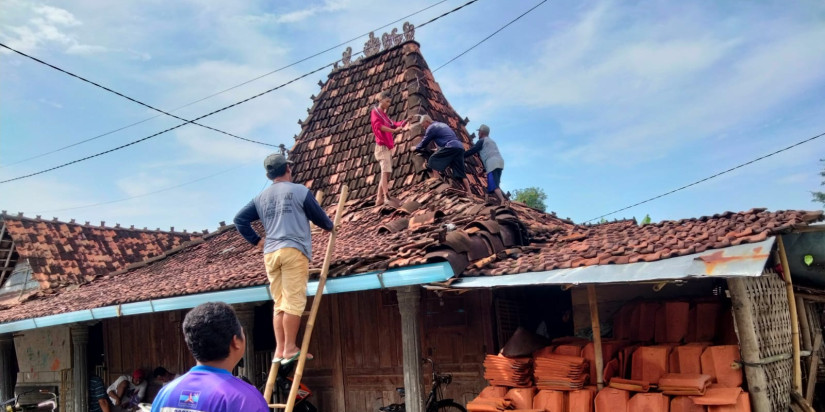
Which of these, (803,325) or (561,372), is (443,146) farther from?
(803,325)

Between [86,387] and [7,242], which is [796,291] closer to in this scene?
[86,387]

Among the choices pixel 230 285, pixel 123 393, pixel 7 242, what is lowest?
pixel 123 393

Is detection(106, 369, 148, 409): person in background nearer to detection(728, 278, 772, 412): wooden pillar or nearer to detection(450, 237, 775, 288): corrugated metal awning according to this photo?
detection(450, 237, 775, 288): corrugated metal awning

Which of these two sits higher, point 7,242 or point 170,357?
point 7,242

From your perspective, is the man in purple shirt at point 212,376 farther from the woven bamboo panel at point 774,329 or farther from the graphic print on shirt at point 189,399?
the woven bamboo panel at point 774,329

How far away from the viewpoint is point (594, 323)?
611 centimetres

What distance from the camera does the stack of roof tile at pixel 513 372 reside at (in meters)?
6.54

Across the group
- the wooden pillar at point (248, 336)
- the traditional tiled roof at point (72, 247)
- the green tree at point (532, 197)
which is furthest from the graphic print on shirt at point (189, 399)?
the green tree at point (532, 197)

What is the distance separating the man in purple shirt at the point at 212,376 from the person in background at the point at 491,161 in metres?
7.31

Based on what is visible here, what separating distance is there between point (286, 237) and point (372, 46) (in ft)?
25.9

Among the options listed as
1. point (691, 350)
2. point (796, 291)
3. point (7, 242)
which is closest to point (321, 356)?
point (691, 350)

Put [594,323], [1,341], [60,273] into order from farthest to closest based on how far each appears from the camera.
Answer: [60,273]
[1,341]
[594,323]

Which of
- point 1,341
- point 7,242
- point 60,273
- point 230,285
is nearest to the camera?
point 230,285

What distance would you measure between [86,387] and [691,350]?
33.0ft
